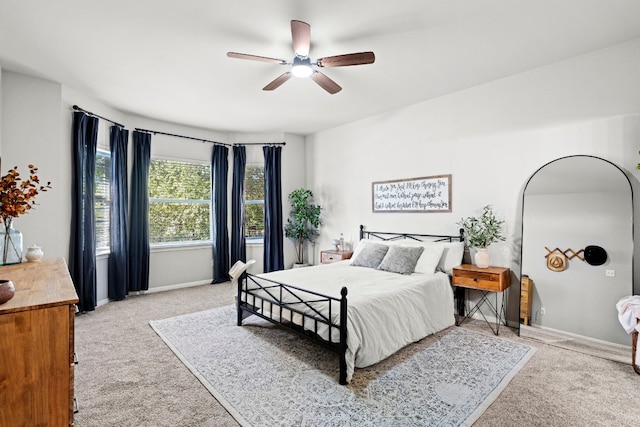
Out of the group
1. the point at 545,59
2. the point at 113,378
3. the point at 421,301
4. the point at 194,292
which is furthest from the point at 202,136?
the point at 545,59

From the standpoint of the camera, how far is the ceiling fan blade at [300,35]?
2404mm

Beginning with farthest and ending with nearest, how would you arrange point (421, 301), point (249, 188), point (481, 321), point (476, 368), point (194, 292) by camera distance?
1. point (249, 188)
2. point (194, 292)
3. point (481, 321)
4. point (421, 301)
5. point (476, 368)

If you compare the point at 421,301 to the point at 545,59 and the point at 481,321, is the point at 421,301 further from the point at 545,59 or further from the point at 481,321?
the point at 545,59

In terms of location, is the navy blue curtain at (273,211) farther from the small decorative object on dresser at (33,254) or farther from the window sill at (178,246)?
the small decorative object on dresser at (33,254)

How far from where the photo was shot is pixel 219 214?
19.7 ft

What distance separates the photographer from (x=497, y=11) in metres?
2.56

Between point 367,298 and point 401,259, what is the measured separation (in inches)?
50.1

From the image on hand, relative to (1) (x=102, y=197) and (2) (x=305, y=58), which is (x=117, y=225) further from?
(2) (x=305, y=58)

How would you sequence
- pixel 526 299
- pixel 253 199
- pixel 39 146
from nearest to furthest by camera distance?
pixel 526 299 < pixel 39 146 < pixel 253 199

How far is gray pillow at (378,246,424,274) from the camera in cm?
389

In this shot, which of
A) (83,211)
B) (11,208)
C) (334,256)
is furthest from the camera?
(334,256)

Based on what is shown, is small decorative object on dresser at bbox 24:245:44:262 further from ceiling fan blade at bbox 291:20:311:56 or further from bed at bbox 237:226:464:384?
ceiling fan blade at bbox 291:20:311:56

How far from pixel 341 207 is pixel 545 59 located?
349 centimetres

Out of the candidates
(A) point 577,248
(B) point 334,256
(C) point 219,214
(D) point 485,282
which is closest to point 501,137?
(A) point 577,248
